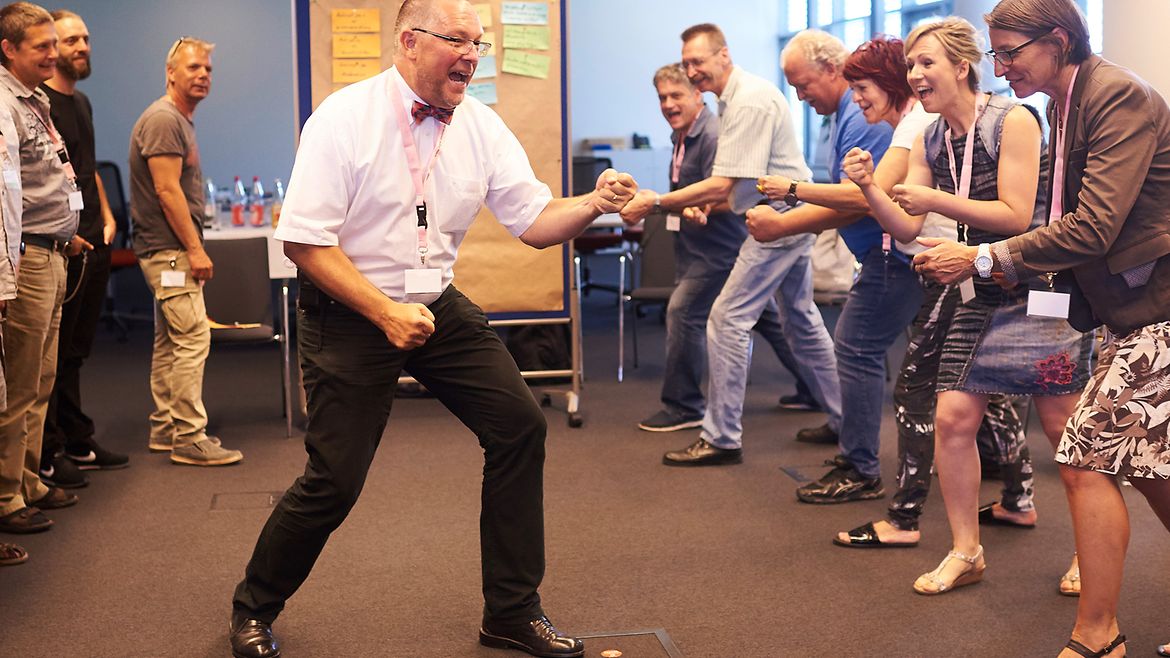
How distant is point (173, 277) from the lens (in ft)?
15.5

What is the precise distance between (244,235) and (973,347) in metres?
4.26

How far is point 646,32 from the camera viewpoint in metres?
11.9

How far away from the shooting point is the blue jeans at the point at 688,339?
511cm

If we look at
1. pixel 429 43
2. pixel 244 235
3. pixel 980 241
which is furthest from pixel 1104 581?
pixel 244 235

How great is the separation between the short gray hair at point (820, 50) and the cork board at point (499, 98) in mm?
1484

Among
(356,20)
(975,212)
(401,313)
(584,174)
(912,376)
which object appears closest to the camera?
(401,313)

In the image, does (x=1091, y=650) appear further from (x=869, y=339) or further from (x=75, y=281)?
(x=75, y=281)

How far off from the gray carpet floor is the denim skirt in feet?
1.91

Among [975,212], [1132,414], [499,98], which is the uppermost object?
[499,98]

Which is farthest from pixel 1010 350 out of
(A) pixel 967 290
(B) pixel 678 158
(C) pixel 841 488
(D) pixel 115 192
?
(D) pixel 115 192

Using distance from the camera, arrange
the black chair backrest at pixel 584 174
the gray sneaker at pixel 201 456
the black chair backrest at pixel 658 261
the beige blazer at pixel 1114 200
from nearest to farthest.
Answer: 1. the beige blazer at pixel 1114 200
2. the gray sneaker at pixel 201 456
3. the black chair backrest at pixel 658 261
4. the black chair backrest at pixel 584 174

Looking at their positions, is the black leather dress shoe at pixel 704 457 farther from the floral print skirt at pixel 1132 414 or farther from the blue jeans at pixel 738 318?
the floral print skirt at pixel 1132 414

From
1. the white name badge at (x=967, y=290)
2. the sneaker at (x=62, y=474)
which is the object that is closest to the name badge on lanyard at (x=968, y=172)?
the white name badge at (x=967, y=290)

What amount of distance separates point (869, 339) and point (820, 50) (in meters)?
1.01
